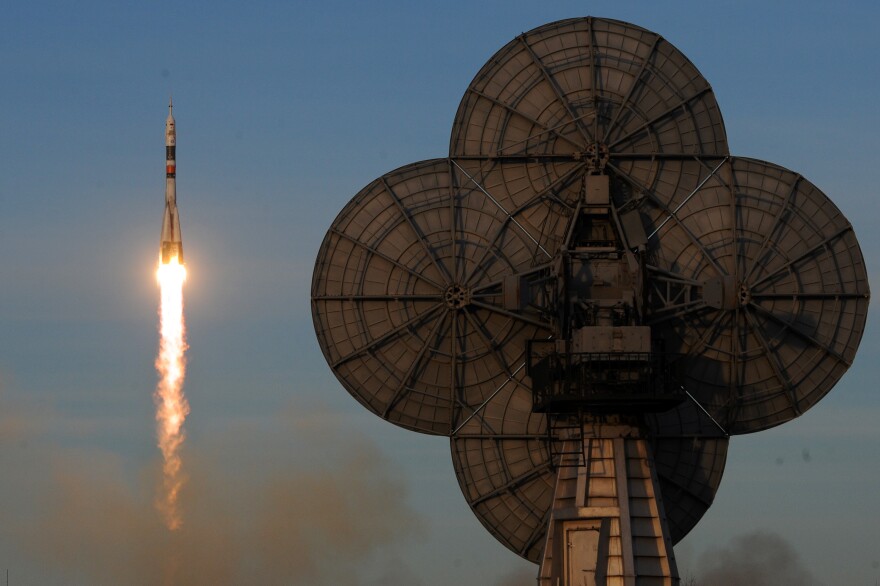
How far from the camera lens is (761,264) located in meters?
94.4

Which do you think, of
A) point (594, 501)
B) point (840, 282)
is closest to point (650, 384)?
point (594, 501)

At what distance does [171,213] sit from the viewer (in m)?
126

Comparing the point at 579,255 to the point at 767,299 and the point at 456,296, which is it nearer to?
the point at 456,296

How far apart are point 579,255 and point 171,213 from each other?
135 feet

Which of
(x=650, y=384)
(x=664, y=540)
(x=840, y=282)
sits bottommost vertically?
(x=664, y=540)

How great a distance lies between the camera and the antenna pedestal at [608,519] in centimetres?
8875

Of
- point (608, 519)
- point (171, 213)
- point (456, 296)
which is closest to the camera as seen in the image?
point (608, 519)

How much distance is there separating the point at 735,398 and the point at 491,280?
43.1ft

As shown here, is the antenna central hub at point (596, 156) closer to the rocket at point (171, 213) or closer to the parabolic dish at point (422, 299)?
the parabolic dish at point (422, 299)

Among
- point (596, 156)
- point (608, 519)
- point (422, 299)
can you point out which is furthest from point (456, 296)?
point (608, 519)

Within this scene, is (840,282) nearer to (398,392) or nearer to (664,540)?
(664,540)

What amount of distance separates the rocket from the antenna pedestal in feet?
136

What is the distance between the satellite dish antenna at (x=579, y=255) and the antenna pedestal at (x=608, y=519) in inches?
85.6

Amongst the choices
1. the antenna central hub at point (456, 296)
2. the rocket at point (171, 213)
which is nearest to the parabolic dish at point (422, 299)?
the antenna central hub at point (456, 296)
